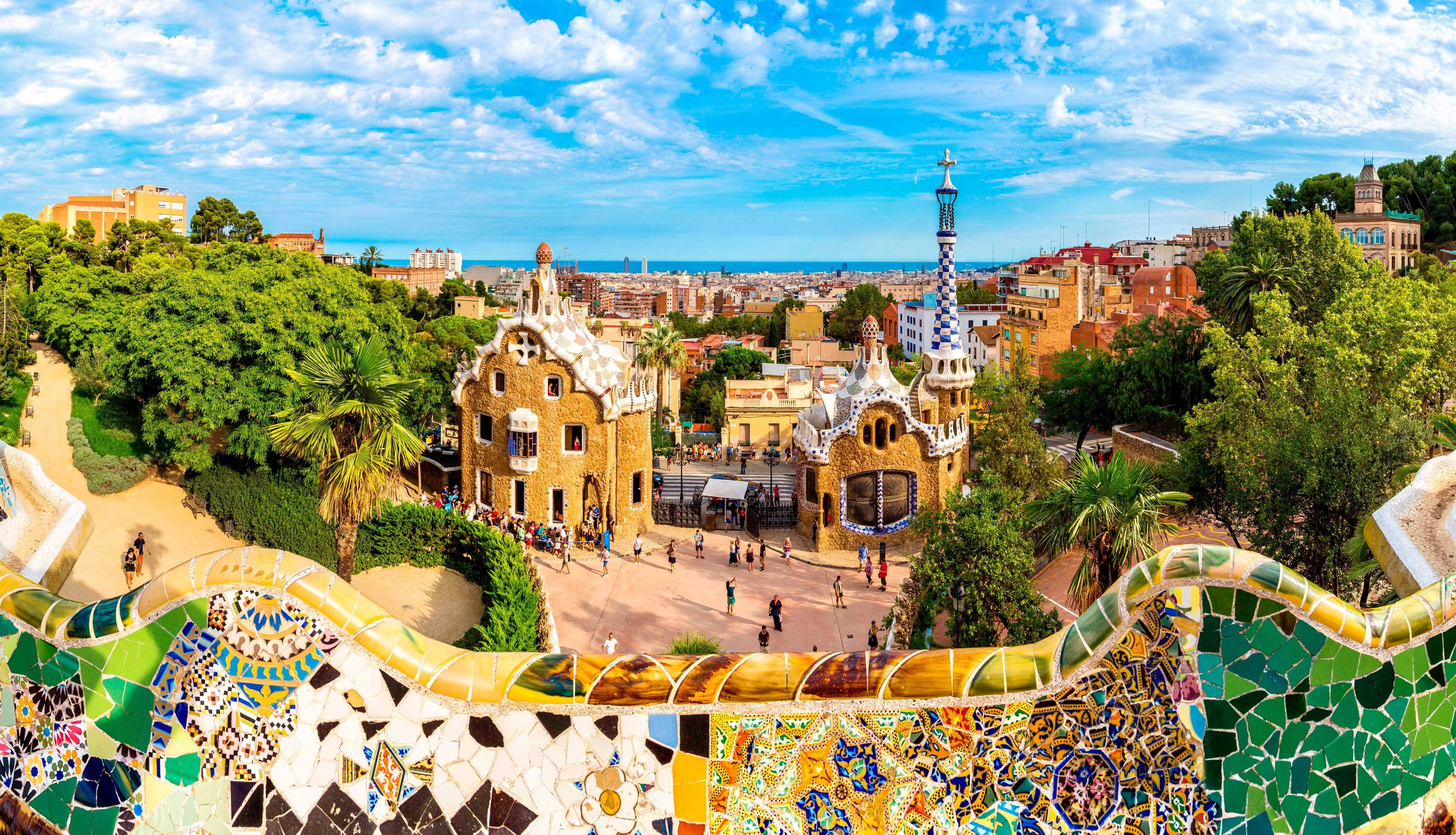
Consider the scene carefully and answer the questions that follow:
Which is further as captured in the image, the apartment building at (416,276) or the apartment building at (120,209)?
the apartment building at (416,276)

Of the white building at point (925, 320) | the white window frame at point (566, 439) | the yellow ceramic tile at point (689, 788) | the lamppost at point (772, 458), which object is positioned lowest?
the lamppost at point (772, 458)

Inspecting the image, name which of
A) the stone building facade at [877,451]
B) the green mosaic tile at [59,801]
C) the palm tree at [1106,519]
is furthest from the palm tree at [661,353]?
the green mosaic tile at [59,801]

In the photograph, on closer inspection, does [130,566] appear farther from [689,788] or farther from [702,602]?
[689,788]

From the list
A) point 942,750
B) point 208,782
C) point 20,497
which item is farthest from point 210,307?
point 942,750

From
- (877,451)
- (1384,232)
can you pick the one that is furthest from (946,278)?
(1384,232)

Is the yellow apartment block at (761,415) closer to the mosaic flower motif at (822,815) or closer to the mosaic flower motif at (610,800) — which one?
the mosaic flower motif at (822,815)

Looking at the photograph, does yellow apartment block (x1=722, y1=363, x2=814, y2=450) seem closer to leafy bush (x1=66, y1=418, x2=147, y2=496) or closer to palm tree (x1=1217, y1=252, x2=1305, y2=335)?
palm tree (x1=1217, y1=252, x2=1305, y2=335)

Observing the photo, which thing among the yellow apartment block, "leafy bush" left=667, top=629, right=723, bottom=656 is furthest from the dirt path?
the yellow apartment block
